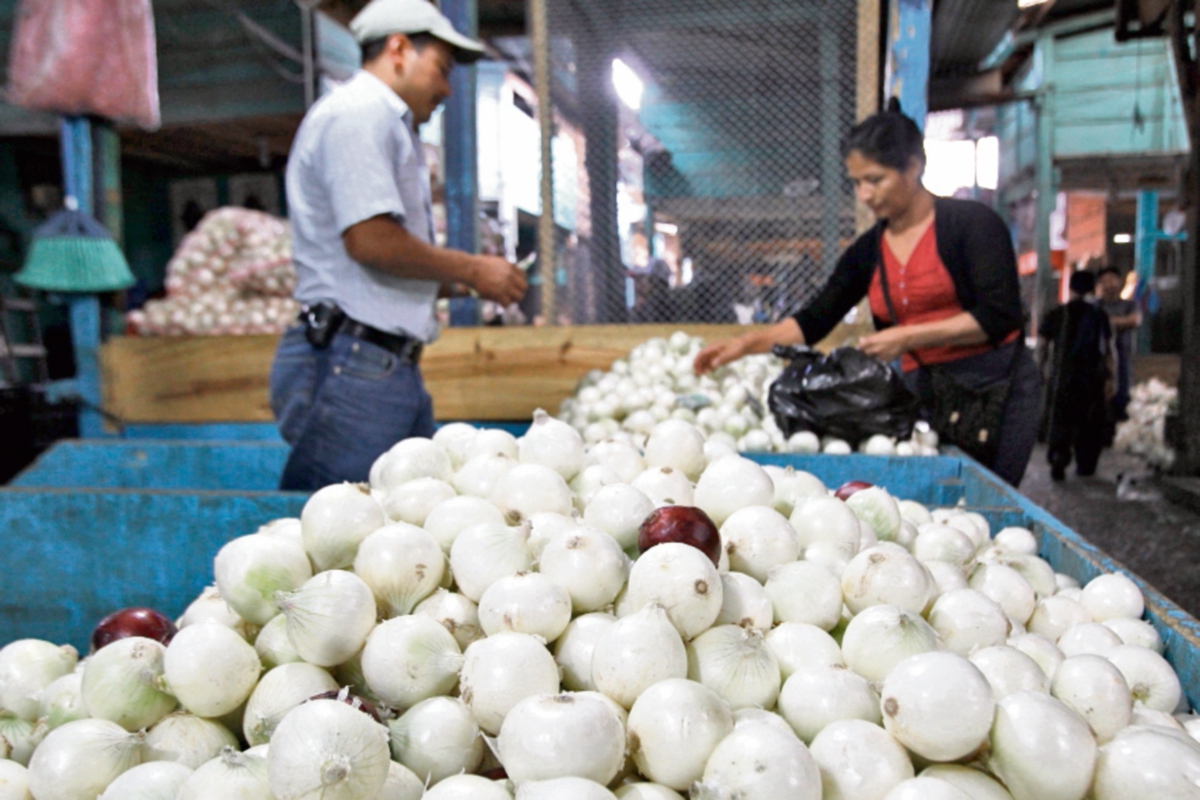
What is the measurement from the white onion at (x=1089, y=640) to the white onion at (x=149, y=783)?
1.15m

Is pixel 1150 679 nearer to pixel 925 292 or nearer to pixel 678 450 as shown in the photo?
pixel 678 450

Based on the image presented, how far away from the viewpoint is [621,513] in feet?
4.00

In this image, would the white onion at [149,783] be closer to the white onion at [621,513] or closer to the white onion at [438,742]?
the white onion at [438,742]

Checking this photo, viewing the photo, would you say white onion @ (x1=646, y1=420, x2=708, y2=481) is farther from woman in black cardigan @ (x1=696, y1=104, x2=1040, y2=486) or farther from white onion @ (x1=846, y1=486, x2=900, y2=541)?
woman in black cardigan @ (x1=696, y1=104, x2=1040, y2=486)

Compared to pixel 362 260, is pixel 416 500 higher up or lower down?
lower down

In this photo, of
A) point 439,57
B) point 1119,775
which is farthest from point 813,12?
point 1119,775

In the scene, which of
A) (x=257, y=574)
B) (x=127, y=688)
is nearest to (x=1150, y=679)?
(x=257, y=574)

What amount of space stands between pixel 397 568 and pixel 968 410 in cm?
248

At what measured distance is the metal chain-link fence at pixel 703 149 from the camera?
4.87 m

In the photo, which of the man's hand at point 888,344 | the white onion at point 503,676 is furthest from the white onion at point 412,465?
the man's hand at point 888,344

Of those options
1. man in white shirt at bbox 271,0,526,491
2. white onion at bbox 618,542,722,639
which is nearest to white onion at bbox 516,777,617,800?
white onion at bbox 618,542,722,639

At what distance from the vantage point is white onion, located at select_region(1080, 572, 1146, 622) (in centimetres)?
133

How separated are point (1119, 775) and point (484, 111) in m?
12.4

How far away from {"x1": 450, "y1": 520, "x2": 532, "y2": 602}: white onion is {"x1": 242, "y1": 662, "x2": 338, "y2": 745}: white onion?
0.21 meters
